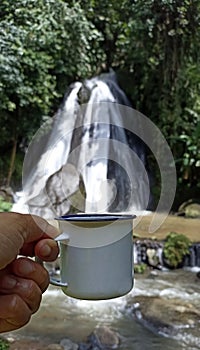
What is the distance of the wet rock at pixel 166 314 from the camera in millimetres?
1649

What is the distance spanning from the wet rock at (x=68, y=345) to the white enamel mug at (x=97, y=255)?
122cm

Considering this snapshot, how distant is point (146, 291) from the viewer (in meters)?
2.24

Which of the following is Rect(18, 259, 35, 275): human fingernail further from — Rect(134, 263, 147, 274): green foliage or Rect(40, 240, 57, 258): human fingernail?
Rect(134, 263, 147, 274): green foliage

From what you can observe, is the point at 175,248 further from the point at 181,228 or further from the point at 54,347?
the point at 54,347

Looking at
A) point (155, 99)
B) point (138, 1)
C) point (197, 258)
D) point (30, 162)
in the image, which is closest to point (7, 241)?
point (30, 162)

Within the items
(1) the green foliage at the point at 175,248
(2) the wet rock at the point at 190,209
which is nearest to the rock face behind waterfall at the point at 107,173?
(1) the green foliage at the point at 175,248

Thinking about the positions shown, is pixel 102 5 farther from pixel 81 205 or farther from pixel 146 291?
pixel 81 205

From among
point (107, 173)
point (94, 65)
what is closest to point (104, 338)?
point (107, 173)

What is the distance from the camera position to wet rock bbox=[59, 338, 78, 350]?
1.56 metres

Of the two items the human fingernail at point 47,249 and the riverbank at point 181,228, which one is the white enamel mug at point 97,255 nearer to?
the human fingernail at point 47,249

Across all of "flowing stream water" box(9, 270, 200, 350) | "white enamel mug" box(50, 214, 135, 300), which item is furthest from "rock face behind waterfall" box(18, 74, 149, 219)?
"flowing stream water" box(9, 270, 200, 350)

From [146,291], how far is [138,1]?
208cm

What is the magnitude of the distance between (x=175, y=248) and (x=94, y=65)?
2.82 meters

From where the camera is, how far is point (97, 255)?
45 centimetres
